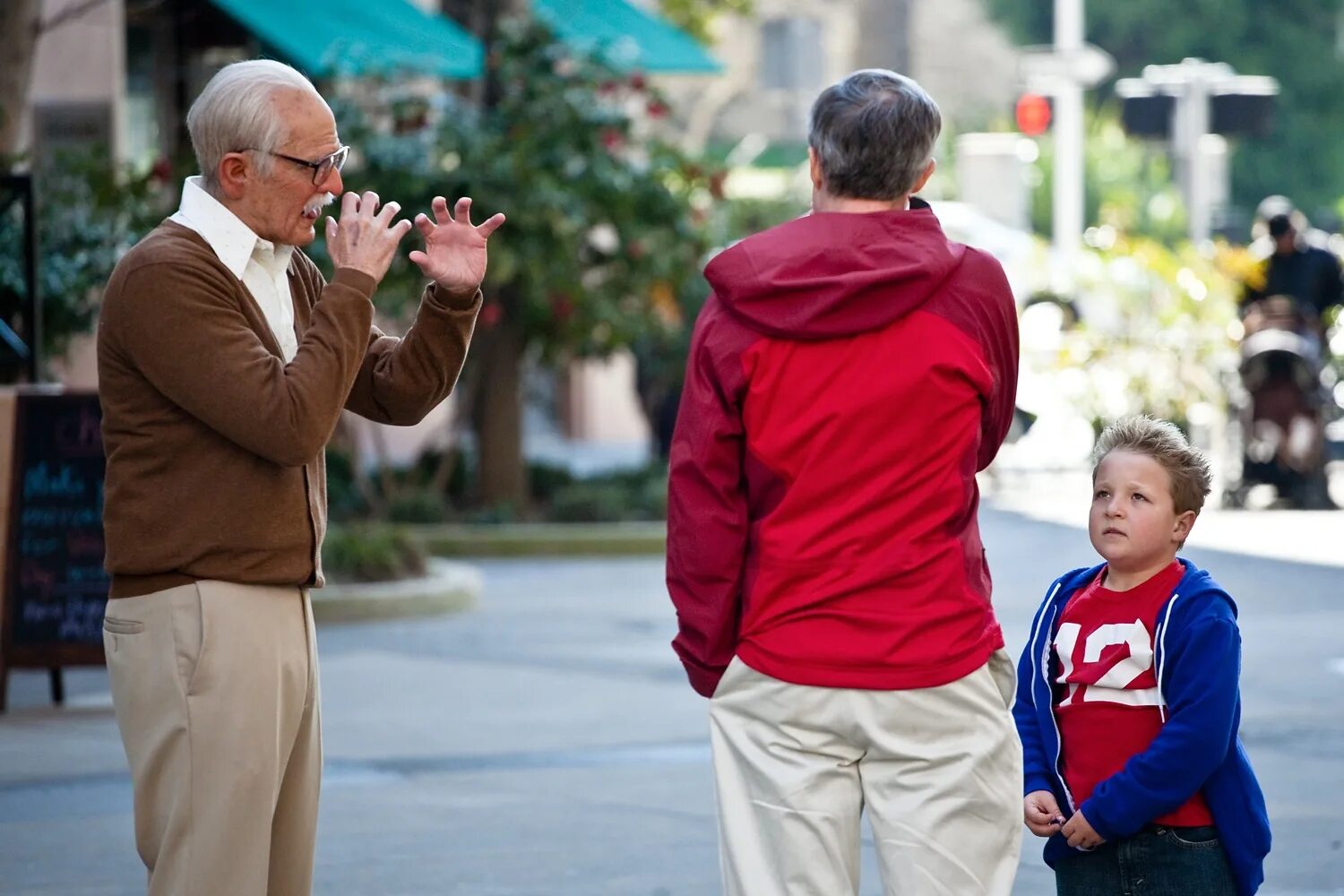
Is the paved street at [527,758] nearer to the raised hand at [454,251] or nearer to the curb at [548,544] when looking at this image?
the curb at [548,544]

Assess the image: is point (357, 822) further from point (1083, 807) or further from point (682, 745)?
point (1083, 807)

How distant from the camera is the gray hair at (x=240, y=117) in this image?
3.52 meters

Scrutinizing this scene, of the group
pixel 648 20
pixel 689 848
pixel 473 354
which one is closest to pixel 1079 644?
pixel 689 848

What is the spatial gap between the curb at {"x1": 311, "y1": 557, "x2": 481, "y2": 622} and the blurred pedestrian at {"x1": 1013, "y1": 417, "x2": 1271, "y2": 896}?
7.05 metres

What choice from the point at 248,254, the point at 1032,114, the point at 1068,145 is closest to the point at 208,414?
the point at 248,254

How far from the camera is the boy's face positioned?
12.0 ft

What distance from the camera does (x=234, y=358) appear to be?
336cm

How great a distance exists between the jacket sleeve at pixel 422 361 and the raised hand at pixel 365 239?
0.25 metres

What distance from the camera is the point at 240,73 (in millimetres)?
3553

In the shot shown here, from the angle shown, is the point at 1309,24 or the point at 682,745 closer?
the point at 682,745

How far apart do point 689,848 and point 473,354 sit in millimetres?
9208

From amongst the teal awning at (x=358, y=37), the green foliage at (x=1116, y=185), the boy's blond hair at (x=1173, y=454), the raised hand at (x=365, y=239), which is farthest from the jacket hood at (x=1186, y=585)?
the green foliage at (x=1116, y=185)

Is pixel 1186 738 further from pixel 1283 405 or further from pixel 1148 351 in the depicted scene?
pixel 1148 351

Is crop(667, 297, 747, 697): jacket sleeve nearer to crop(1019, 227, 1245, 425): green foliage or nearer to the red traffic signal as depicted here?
crop(1019, 227, 1245, 425): green foliage
